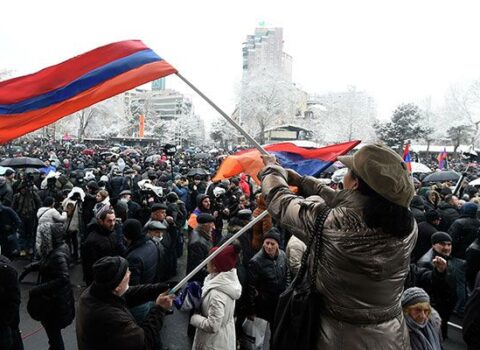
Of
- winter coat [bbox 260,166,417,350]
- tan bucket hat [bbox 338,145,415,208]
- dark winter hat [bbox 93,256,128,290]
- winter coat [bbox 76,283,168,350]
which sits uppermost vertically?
tan bucket hat [bbox 338,145,415,208]

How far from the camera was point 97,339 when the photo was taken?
7.62 feet

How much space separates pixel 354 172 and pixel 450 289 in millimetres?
3457

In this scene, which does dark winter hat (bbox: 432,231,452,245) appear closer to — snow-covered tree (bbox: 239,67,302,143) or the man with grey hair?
the man with grey hair

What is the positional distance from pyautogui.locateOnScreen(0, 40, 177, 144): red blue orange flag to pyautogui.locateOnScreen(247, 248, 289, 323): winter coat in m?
2.27

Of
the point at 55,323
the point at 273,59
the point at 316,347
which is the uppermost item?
the point at 273,59

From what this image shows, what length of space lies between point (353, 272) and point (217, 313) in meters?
1.93

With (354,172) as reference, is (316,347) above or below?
below

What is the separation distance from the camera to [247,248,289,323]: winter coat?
420 centimetres

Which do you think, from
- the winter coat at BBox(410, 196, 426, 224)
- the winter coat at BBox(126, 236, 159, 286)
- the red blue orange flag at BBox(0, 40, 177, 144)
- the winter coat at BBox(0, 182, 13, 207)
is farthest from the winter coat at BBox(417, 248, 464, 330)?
the winter coat at BBox(0, 182, 13, 207)

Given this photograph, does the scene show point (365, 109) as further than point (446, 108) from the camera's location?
Yes

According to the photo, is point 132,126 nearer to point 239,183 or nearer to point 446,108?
point 446,108

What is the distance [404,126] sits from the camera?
32469 millimetres

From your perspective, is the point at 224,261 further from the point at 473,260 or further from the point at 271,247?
the point at 473,260

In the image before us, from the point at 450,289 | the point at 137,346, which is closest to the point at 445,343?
the point at 450,289
